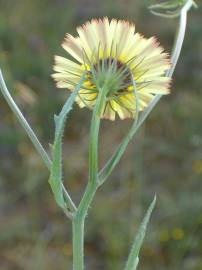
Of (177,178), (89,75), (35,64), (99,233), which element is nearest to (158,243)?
(99,233)

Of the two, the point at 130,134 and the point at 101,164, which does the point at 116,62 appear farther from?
the point at 101,164

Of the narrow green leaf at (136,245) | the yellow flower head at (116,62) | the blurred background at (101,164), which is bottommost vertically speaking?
the blurred background at (101,164)

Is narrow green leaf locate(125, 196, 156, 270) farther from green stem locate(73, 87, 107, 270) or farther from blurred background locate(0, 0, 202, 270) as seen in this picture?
blurred background locate(0, 0, 202, 270)

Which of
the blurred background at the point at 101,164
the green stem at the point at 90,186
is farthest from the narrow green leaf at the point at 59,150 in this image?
the blurred background at the point at 101,164

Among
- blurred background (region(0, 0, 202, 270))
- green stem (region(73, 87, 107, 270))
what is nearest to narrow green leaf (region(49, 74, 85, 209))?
green stem (region(73, 87, 107, 270))

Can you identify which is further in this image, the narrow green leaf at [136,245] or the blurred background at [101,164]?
the blurred background at [101,164]

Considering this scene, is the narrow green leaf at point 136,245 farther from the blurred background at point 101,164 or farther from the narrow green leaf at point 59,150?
the blurred background at point 101,164

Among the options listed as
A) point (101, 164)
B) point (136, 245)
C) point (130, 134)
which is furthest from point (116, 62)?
point (101, 164)
